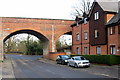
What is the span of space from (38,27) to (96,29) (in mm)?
15887

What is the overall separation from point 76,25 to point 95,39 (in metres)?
9.65

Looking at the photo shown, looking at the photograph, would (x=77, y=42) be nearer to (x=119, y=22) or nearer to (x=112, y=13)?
(x=112, y=13)

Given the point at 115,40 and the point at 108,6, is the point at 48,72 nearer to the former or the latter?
the point at 115,40

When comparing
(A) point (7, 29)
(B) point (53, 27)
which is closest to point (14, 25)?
(A) point (7, 29)

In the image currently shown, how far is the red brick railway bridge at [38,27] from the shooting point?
42.2 metres

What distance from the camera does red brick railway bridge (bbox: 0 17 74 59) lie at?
1662 inches

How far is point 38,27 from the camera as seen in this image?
145 ft

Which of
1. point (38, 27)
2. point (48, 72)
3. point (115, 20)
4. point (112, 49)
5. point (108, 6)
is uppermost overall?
point (108, 6)

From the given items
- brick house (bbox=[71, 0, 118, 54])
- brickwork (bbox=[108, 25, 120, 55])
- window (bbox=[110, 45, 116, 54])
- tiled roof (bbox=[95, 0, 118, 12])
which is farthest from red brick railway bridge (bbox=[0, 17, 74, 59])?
window (bbox=[110, 45, 116, 54])

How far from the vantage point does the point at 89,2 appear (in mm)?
58875

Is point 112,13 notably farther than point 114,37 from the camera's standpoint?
Yes

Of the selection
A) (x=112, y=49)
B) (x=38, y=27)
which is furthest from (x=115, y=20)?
(x=38, y=27)

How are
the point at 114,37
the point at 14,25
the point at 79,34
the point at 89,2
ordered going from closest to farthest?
the point at 114,37 → the point at 79,34 → the point at 14,25 → the point at 89,2

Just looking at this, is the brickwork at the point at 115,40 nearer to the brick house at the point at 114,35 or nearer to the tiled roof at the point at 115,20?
the brick house at the point at 114,35
